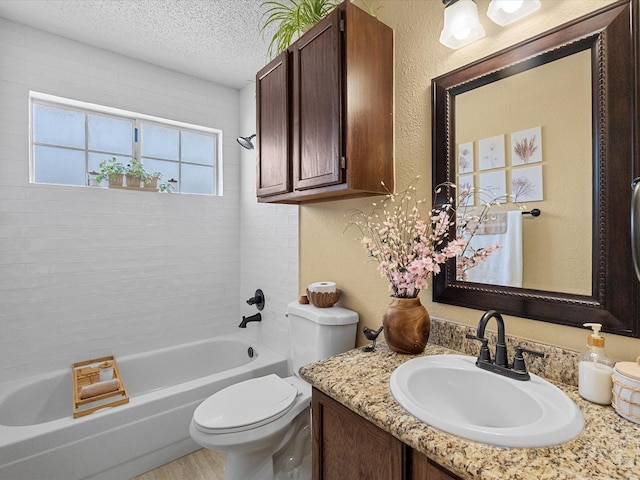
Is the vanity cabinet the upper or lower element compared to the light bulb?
lower

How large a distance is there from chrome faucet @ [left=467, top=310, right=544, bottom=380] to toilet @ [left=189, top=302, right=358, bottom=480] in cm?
72

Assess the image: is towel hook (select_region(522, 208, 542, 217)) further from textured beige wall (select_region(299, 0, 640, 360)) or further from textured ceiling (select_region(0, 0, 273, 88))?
textured ceiling (select_region(0, 0, 273, 88))

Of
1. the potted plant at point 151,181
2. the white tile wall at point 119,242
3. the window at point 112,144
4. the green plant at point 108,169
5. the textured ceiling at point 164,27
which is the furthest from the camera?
the potted plant at point 151,181

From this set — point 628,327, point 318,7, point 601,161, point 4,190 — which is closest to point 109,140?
point 4,190

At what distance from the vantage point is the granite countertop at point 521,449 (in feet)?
2.05

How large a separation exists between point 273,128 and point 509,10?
1134 mm

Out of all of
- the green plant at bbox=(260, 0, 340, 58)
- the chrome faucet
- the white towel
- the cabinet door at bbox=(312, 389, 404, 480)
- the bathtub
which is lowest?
the bathtub

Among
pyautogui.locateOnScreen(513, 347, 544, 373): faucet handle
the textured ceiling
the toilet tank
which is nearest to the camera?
pyautogui.locateOnScreen(513, 347, 544, 373): faucet handle

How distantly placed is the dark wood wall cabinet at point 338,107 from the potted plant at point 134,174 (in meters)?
1.39

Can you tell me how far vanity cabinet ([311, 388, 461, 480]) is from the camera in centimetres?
80

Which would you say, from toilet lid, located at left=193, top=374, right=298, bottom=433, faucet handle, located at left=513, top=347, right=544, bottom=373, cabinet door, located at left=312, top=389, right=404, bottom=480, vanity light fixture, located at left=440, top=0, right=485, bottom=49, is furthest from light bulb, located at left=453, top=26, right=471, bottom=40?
toilet lid, located at left=193, top=374, right=298, bottom=433

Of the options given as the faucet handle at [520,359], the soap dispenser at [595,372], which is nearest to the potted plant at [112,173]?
the faucet handle at [520,359]

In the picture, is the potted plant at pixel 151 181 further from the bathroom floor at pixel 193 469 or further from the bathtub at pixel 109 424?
the bathroom floor at pixel 193 469

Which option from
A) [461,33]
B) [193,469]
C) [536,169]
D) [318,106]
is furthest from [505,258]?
[193,469]
